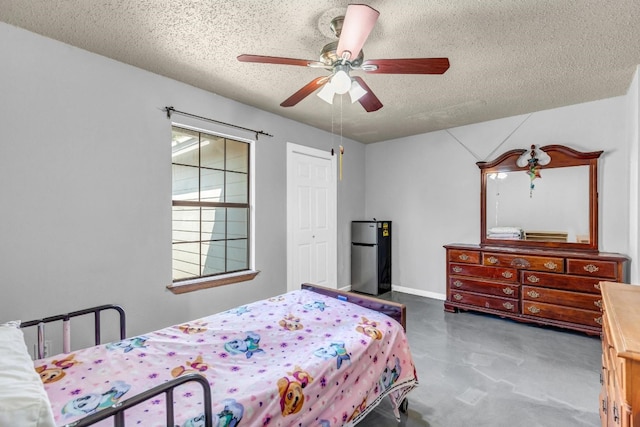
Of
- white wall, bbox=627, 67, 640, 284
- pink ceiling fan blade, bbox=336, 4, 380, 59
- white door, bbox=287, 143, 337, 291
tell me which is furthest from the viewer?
white door, bbox=287, 143, 337, 291

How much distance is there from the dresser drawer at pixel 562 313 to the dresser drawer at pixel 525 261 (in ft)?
1.31

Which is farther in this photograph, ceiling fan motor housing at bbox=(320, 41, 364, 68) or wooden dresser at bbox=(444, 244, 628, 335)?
wooden dresser at bbox=(444, 244, 628, 335)

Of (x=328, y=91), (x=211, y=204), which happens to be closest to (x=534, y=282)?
(x=328, y=91)

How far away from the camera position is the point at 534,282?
3443 millimetres

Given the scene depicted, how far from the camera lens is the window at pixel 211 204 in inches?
134

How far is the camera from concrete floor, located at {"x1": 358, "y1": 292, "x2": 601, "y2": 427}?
198 cm

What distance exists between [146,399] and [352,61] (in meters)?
2.00

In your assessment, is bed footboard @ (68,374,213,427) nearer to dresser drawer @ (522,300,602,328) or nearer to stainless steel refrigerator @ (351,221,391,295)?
dresser drawer @ (522,300,602,328)

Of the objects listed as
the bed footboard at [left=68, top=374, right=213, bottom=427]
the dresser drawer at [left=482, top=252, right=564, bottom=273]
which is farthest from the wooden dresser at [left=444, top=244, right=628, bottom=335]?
the bed footboard at [left=68, top=374, right=213, bottom=427]

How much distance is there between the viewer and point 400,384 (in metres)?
1.91

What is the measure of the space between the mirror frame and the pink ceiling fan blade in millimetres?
3193

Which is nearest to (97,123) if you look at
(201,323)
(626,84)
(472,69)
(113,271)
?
(113,271)

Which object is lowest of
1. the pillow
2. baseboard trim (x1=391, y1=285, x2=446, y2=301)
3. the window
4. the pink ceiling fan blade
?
baseboard trim (x1=391, y1=285, x2=446, y2=301)

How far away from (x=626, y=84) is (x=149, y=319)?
16.5 ft
